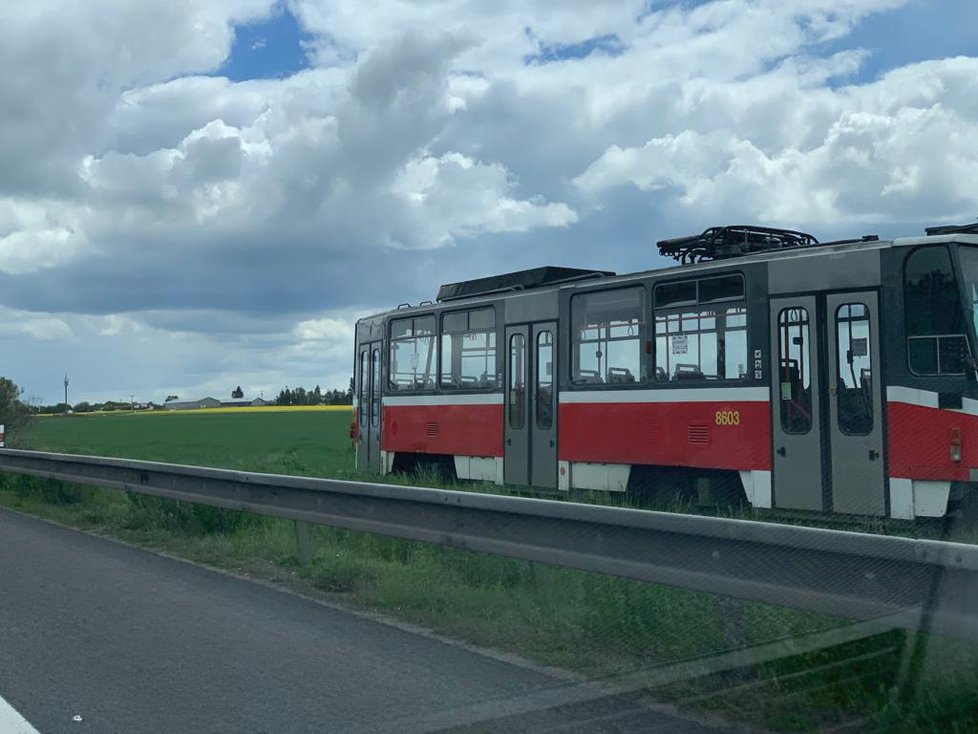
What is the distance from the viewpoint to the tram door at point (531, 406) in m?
15.3

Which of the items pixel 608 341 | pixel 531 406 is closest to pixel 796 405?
pixel 608 341

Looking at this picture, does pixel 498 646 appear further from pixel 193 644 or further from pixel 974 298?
pixel 974 298

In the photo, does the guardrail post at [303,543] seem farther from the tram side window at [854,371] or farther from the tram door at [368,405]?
the tram door at [368,405]

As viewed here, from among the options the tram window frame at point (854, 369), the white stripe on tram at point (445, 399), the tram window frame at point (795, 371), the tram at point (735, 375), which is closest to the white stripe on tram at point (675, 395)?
the tram at point (735, 375)

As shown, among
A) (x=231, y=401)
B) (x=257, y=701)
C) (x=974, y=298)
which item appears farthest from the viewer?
(x=231, y=401)

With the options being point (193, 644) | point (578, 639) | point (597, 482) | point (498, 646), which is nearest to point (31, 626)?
point (193, 644)

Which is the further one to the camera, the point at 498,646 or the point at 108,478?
the point at 108,478

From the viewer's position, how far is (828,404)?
11.6 m

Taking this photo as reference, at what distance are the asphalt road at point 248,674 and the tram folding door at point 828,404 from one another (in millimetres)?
5835

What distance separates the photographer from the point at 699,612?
6.51m

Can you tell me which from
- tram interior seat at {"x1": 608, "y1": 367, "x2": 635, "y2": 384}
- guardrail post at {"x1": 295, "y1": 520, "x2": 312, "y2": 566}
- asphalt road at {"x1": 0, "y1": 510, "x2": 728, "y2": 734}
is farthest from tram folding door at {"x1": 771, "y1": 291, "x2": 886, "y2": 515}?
asphalt road at {"x1": 0, "y1": 510, "x2": 728, "y2": 734}

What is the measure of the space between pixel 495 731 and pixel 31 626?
155 inches

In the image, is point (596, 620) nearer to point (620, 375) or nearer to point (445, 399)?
point (620, 375)

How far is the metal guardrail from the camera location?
4.59 m
